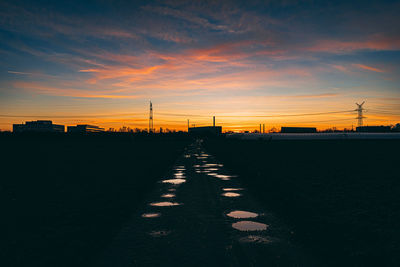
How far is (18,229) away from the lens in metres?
6.45

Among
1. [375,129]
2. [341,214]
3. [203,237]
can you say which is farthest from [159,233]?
[375,129]

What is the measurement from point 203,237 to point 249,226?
126cm

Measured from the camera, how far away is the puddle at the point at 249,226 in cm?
617

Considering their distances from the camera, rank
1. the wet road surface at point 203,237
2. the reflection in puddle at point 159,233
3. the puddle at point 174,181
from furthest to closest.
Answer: the puddle at point 174,181, the reflection in puddle at point 159,233, the wet road surface at point 203,237

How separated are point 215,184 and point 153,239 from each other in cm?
678

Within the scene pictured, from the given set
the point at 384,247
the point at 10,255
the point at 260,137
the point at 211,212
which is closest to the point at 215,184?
the point at 211,212

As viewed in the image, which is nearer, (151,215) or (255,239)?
(255,239)

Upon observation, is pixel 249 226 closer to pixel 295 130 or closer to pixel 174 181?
pixel 174 181

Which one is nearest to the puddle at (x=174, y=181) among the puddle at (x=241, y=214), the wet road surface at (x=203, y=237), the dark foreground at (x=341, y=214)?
the dark foreground at (x=341, y=214)

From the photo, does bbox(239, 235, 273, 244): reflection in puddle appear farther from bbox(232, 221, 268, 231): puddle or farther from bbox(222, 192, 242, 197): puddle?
bbox(222, 192, 242, 197): puddle

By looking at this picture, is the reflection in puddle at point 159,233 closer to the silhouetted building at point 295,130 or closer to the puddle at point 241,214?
Result: the puddle at point 241,214

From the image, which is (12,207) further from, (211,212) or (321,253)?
(321,253)

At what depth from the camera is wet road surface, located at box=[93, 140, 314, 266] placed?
465 cm

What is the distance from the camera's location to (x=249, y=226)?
20.9 feet
